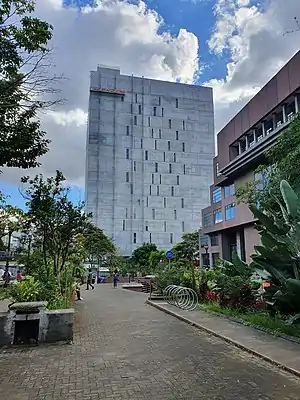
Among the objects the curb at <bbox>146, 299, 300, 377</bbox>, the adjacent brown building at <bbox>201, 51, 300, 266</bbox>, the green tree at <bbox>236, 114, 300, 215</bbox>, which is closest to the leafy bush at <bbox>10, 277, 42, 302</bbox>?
the curb at <bbox>146, 299, 300, 377</bbox>

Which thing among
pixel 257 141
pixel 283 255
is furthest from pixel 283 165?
pixel 257 141

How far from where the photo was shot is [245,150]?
120 ft

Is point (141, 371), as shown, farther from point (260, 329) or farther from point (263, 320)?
point (263, 320)

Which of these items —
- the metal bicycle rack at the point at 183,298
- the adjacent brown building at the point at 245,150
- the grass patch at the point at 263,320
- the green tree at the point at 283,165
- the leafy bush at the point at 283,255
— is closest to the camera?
the grass patch at the point at 263,320

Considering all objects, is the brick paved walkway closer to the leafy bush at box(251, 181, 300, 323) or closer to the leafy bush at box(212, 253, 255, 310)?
the leafy bush at box(251, 181, 300, 323)

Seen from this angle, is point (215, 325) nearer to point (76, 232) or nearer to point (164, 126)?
point (76, 232)

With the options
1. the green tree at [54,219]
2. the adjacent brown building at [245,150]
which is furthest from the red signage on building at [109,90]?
the green tree at [54,219]

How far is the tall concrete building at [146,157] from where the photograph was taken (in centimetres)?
8075

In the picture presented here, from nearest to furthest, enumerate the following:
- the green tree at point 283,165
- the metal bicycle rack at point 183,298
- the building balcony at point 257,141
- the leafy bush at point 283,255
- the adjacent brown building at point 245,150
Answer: the leafy bush at point 283,255
the green tree at point 283,165
the metal bicycle rack at point 183,298
the adjacent brown building at point 245,150
the building balcony at point 257,141

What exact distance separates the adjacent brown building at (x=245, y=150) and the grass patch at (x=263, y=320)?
14.2 m

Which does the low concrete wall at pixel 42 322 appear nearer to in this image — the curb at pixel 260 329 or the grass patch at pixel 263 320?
the curb at pixel 260 329

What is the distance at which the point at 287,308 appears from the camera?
10375 millimetres

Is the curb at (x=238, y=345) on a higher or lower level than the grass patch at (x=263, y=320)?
lower

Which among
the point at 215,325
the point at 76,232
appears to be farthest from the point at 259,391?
the point at 76,232
